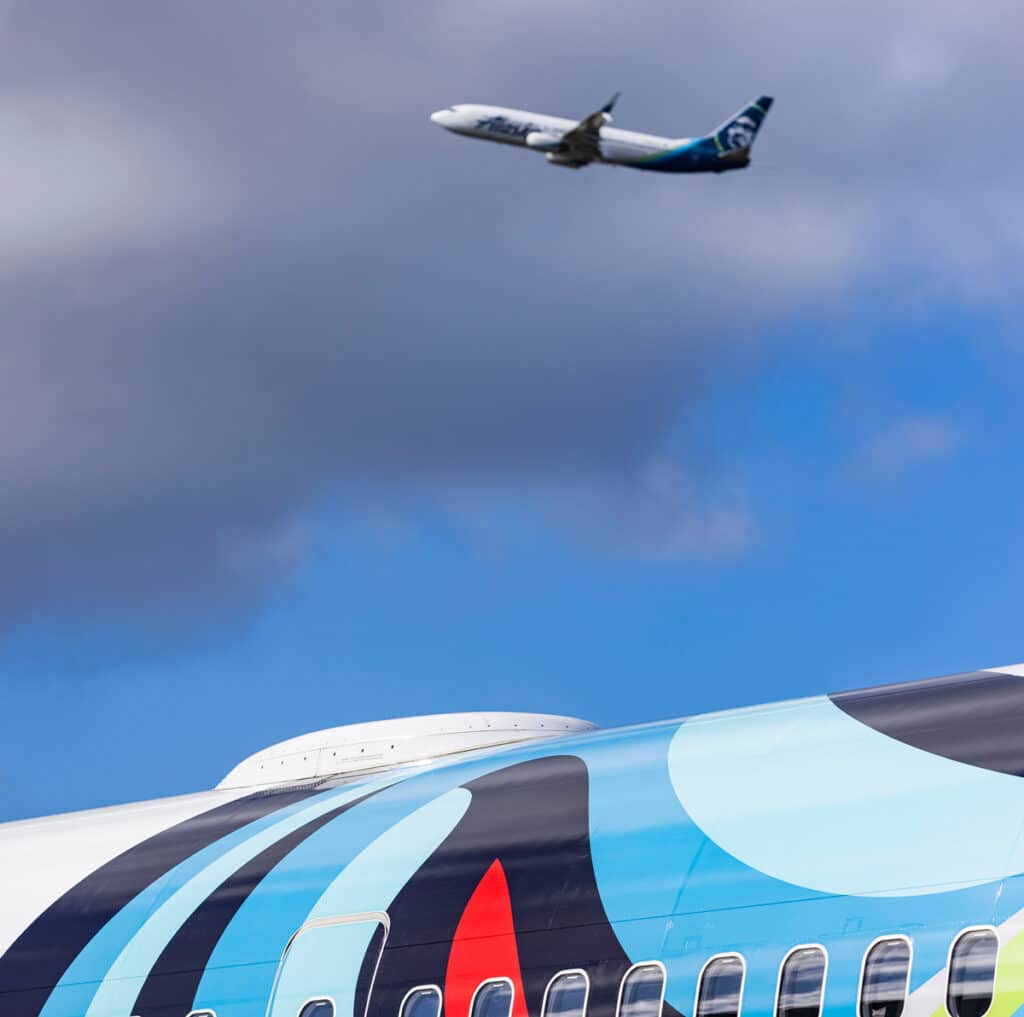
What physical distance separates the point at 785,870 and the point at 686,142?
124339 millimetres

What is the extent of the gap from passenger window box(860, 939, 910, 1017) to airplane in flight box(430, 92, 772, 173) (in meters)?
115

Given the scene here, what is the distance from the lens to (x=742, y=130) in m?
145

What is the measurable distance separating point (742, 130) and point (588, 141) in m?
23.2

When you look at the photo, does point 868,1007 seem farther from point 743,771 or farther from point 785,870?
point 743,771

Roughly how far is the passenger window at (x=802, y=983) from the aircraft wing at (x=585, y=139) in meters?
115

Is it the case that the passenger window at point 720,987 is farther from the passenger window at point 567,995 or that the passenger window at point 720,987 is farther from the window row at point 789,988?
the passenger window at point 567,995

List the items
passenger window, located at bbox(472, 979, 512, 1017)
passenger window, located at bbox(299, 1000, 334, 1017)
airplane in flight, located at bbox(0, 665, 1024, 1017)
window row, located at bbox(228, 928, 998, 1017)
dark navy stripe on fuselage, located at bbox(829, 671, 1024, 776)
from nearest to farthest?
window row, located at bbox(228, 928, 998, 1017), airplane in flight, located at bbox(0, 665, 1024, 1017), dark navy stripe on fuselage, located at bbox(829, 671, 1024, 776), passenger window, located at bbox(472, 979, 512, 1017), passenger window, located at bbox(299, 1000, 334, 1017)

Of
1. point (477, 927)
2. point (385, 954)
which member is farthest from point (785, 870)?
point (385, 954)

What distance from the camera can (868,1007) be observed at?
11.8 metres

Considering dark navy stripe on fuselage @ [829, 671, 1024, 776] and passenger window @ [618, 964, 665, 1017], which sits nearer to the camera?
dark navy stripe on fuselage @ [829, 671, 1024, 776]

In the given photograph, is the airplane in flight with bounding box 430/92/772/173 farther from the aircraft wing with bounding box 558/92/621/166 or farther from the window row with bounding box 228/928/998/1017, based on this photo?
the window row with bounding box 228/928/998/1017

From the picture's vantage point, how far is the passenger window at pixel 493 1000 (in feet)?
47.4

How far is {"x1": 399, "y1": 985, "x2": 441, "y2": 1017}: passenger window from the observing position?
14945 millimetres

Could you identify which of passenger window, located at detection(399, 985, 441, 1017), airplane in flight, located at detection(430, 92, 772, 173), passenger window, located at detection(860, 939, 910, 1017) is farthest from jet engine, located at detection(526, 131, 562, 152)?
passenger window, located at detection(860, 939, 910, 1017)
